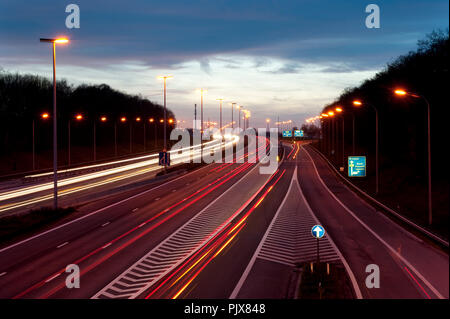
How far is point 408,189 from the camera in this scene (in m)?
40.2

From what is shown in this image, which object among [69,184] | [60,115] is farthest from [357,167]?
[60,115]

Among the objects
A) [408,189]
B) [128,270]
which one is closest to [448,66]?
[408,189]

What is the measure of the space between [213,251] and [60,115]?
3543 inches

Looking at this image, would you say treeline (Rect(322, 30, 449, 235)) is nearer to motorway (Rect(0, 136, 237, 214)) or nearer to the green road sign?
the green road sign

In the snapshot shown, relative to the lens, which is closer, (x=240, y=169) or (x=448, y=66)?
(x=448, y=66)

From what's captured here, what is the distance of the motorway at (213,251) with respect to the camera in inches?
637

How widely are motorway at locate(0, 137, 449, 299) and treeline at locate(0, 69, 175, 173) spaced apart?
44683 mm

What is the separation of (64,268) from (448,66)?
39.0 metres

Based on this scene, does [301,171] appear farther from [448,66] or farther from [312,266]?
[312,266]

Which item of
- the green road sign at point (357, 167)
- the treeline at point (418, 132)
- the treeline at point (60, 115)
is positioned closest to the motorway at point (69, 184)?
the treeline at point (60, 115)

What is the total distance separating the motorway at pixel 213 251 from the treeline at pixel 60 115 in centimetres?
4468

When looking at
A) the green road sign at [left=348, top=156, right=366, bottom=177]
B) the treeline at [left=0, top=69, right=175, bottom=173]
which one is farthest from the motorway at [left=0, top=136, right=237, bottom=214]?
the green road sign at [left=348, top=156, right=366, bottom=177]

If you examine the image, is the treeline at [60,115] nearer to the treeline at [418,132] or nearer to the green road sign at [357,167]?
the green road sign at [357,167]

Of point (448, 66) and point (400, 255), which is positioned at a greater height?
point (448, 66)
